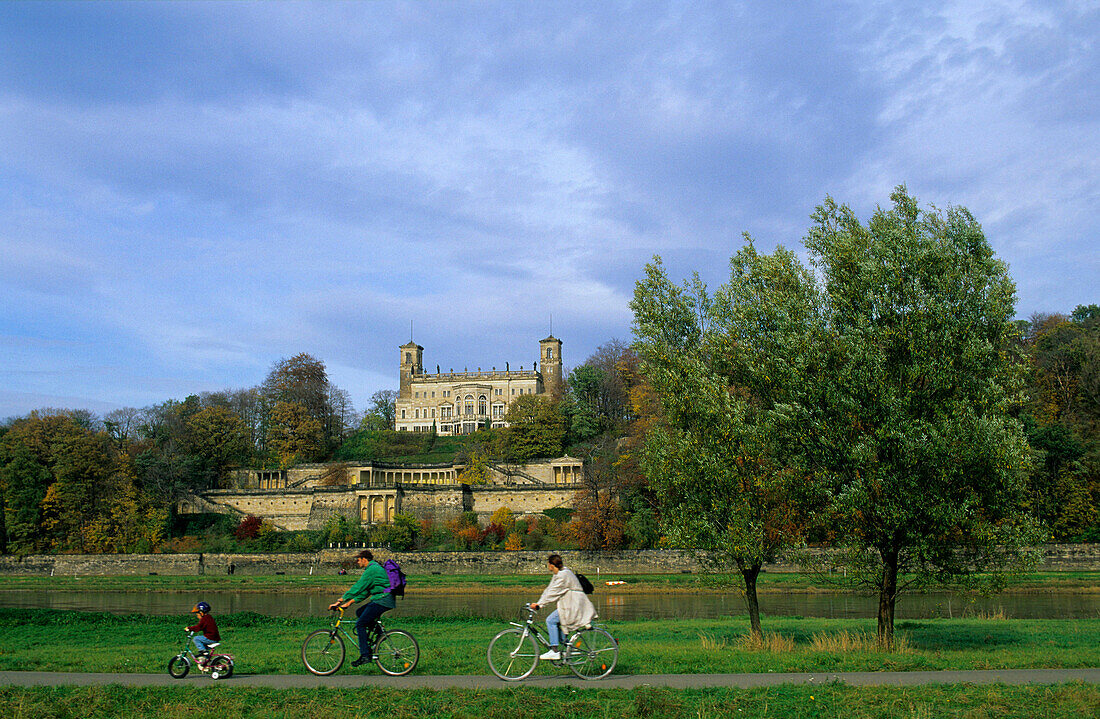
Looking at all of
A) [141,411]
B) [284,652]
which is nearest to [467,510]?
[141,411]

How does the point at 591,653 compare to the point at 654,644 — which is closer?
the point at 591,653

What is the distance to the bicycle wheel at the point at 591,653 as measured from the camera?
10742 mm

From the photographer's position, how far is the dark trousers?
36.6 feet

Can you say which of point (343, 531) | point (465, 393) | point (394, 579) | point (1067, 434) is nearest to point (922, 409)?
point (394, 579)

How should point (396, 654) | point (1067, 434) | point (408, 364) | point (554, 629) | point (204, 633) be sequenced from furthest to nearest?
point (408, 364), point (1067, 434), point (204, 633), point (396, 654), point (554, 629)

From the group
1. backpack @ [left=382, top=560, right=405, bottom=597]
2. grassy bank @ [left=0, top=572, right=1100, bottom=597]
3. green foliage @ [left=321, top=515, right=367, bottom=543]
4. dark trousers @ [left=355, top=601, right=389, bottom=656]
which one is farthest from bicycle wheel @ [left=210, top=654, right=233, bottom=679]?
green foliage @ [left=321, top=515, right=367, bottom=543]

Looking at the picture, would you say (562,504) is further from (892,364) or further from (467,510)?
(892,364)

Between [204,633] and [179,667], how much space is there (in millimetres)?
540

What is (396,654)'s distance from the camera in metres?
11.3

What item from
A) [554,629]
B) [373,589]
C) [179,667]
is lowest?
[179,667]

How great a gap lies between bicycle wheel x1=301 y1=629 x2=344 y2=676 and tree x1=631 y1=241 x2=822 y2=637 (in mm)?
8018

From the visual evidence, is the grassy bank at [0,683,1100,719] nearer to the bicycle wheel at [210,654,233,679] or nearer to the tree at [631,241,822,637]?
the bicycle wheel at [210,654,233,679]

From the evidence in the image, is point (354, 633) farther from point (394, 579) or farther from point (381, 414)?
point (381, 414)

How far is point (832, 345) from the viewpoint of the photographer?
16.1 meters
